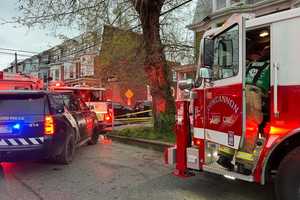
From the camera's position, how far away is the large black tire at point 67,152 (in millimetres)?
9734

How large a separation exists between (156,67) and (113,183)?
6696 mm

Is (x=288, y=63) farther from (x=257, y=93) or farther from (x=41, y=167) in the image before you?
(x=41, y=167)

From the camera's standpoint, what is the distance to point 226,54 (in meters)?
6.34

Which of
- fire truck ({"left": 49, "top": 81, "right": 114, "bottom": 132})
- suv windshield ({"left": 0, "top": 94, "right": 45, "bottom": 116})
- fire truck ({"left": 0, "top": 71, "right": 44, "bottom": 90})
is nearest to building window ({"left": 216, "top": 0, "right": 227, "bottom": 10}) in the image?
fire truck ({"left": 49, "top": 81, "right": 114, "bottom": 132})

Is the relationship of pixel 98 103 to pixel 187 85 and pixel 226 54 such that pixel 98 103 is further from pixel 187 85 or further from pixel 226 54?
pixel 226 54

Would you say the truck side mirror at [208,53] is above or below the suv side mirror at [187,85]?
above

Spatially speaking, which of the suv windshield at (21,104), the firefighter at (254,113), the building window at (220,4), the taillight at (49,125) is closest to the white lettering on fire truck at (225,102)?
the firefighter at (254,113)

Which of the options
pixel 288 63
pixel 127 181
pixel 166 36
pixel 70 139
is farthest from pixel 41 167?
pixel 166 36

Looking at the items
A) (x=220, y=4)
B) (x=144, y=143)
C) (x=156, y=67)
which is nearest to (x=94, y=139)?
(x=144, y=143)

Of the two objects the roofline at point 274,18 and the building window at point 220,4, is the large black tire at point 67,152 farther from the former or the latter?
the building window at point 220,4

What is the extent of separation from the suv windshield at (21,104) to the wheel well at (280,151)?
16.0ft

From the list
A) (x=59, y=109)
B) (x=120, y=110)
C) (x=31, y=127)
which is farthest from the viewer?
(x=120, y=110)

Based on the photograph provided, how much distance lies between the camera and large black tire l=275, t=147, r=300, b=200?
5.41 m

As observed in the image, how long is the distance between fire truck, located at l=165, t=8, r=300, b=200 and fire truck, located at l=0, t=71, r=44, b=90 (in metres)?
10.8
